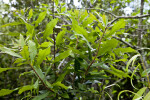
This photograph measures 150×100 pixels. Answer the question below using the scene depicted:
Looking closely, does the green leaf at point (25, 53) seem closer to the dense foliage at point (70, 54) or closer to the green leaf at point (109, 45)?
the dense foliage at point (70, 54)

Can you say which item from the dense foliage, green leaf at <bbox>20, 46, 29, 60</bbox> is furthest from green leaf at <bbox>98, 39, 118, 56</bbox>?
green leaf at <bbox>20, 46, 29, 60</bbox>

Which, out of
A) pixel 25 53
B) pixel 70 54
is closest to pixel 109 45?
pixel 70 54

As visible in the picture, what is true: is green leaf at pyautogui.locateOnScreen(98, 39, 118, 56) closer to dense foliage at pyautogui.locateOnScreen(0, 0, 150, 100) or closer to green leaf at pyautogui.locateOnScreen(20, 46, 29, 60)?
dense foliage at pyautogui.locateOnScreen(0, 0, 150, 100)

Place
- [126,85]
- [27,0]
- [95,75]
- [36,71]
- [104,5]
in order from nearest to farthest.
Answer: [36,71] < [95,75] < [104,5] < [126,85] < [27,0]

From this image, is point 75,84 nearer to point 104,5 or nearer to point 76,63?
point 76,63

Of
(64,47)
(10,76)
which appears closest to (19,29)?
(10,76)

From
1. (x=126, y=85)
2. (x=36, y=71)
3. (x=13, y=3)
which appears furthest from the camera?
(x=13, y=3)

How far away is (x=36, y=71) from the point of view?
455 millimetres

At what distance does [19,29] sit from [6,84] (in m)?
1.03

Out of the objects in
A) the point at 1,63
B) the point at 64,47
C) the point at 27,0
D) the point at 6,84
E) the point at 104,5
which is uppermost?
the point at 27,0

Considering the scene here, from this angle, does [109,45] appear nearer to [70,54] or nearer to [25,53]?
[70,54]

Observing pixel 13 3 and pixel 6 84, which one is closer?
pixel 6 84

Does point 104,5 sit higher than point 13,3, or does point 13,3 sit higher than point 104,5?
point 13,3

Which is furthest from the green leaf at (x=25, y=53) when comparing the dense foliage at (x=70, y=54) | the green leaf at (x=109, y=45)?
the green leaf at (x=109, y=45)
